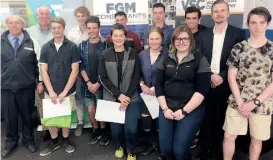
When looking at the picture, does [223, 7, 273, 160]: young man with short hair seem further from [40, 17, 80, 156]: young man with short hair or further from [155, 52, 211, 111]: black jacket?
[40, 17, 80, 156]: young man with short hair

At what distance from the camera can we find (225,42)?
98.2 inches

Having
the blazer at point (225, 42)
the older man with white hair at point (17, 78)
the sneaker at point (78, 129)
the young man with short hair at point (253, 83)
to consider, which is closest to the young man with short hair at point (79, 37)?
the sneaker at point (78, 129)

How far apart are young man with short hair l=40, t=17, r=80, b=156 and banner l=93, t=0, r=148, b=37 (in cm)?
102

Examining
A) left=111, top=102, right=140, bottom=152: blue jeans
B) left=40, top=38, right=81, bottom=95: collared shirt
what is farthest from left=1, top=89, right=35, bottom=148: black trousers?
left=111, top=102, right=140, bottom=152: blue jeans

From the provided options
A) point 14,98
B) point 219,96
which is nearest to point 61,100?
point 14,98

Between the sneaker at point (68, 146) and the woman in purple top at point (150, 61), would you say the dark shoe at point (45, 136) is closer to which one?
the sneaker at point (68, 146)

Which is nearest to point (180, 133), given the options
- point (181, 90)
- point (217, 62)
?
point (181, 90)

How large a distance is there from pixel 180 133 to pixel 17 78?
180 centimetres

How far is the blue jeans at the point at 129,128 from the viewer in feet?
8.62

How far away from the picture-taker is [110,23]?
3.68 meters

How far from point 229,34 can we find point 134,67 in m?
0.99

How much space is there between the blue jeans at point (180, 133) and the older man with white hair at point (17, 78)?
1.54 metres

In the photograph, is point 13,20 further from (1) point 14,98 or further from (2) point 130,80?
(2) point 130,80

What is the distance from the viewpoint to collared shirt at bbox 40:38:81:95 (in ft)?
8.90
